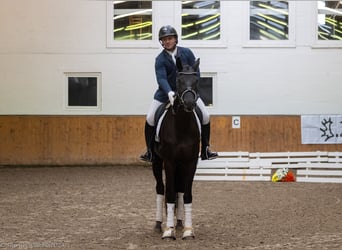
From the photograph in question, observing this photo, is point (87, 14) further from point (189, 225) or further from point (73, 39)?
point (189, 225)

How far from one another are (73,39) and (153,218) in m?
11.2

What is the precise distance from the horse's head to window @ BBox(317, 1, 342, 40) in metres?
13.4

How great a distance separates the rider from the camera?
25.8 ft

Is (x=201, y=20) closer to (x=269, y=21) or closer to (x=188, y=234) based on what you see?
(x=269, y=21)

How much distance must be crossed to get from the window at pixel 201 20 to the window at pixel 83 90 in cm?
320

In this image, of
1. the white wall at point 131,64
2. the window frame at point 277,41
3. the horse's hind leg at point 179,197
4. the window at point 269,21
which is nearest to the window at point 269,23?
the window at point 269,21

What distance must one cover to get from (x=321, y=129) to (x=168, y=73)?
41.1 ft

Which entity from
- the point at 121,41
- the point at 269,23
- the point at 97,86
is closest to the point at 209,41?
the point at 269,23

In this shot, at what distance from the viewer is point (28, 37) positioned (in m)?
19.8

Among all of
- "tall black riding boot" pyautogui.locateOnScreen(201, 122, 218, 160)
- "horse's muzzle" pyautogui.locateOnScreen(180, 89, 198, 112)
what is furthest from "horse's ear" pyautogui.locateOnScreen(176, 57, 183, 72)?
"tall black riding boot" pyautogui.locateOnScreen(201, 122, 218, 160)

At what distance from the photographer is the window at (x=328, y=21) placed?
20.0 metres

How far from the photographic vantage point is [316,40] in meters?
19.8

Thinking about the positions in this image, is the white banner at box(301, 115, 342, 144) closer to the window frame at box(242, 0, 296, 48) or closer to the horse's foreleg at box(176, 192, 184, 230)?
the window frame at box(242, 0, 296, 48)

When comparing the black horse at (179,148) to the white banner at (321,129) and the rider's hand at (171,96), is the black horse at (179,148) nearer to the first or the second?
the rider's hand at (171,96)
